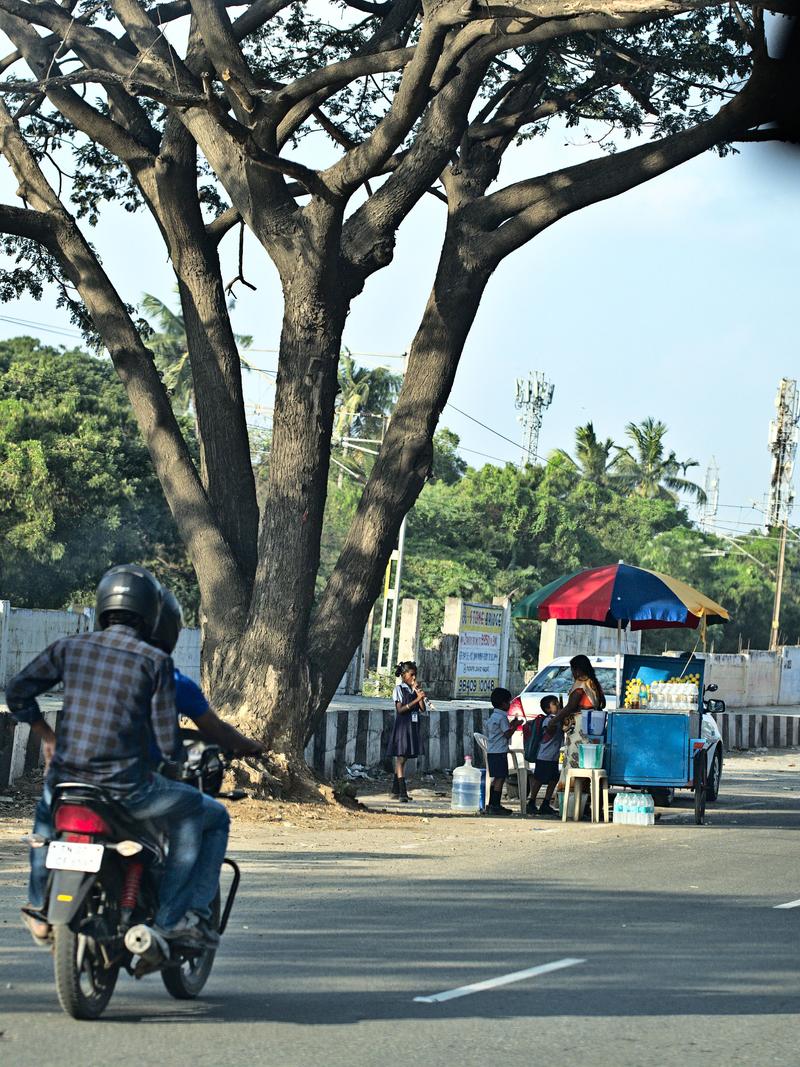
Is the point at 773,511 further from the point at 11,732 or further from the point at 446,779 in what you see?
the point at 11,732

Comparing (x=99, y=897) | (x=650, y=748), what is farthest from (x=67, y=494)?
(x=99, y=897)

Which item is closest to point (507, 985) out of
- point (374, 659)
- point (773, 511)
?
point (374, 659)

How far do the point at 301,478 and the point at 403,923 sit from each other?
6.80 meters

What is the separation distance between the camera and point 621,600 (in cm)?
1700

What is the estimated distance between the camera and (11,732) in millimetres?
14438

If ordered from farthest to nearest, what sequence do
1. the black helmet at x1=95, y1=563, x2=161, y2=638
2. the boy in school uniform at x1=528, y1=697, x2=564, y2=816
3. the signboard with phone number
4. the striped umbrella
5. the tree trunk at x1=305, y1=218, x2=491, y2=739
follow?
the signboard with phone number, the striped umbrella, the boy in school uniform at x1=528, y1=697, x2=564, y2=816, the tree trunk at x1=305, y1=218, x2=491, y2=739, the black helmet at x1=95, y1=563, x2=161, y2=638

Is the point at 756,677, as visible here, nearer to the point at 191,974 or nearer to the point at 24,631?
the point at 24,631

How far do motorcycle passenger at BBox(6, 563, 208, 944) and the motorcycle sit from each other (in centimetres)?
7

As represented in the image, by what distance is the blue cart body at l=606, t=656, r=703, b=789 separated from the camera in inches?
625

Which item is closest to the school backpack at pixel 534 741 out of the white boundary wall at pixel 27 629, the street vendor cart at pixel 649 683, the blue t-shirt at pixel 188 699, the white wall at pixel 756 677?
the street vendor cart at pixel 649 683

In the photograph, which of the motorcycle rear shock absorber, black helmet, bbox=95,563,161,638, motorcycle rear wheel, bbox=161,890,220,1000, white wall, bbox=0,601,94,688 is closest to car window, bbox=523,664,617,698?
white wall, bbox=0,601,94,688

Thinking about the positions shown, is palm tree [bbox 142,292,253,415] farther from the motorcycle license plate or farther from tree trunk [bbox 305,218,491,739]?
the motorcycle license plate

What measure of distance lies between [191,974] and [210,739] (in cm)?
101

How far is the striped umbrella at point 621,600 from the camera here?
16984 mm
